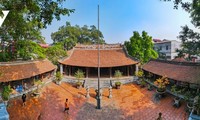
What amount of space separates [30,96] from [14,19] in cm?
883

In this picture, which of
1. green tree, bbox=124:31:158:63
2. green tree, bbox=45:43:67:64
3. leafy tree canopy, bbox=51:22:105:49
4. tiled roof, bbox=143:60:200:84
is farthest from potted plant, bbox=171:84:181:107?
leafy tree canopy, bbox=51:22:105:49

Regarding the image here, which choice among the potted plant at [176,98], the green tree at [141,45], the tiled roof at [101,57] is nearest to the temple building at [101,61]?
the tiled roof at [101,57]

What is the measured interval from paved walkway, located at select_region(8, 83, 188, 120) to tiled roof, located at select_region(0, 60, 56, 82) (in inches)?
68.6

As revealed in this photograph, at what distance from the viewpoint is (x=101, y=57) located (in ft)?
83.4

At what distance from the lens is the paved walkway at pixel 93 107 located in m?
12.7

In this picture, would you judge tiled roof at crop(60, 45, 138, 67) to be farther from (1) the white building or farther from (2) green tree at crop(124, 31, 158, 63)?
(1) the white building

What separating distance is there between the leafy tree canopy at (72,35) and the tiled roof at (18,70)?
1960cm

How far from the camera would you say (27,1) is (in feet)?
22.8

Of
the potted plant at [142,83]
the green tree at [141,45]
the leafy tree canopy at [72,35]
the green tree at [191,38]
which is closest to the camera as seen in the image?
the green tree at [191,38]

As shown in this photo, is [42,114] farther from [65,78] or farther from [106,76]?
[106,76]

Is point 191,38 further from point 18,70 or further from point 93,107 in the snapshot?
point 18,70

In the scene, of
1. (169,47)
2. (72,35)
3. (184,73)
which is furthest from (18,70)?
(169,47)

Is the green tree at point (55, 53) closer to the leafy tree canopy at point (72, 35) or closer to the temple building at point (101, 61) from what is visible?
the temple building at point (101, 61)

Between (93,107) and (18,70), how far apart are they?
6.85 metres
